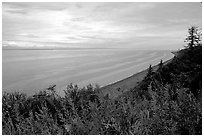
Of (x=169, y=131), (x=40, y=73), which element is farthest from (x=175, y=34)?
(x=40, y=73)

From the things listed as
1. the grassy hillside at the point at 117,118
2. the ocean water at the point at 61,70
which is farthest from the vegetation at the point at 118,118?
the ocean water at the point at 61,70

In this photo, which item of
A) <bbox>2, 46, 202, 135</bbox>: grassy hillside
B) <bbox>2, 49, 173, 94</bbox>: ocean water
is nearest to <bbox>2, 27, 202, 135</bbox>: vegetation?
<bbox>2, 46, 202, 135</bbox>: grassy hillside

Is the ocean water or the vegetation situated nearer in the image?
the vegetation

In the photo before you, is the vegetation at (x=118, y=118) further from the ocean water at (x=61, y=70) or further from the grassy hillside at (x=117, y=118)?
the ocean water at (x=61, y=70)

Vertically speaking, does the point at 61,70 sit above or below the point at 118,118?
above

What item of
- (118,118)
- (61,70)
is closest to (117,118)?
(118,118)

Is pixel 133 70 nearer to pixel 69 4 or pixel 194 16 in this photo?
pixel 194 16

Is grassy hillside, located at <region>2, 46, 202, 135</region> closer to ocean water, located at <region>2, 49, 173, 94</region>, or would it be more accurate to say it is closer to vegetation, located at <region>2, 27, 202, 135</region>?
vegetation, located at <region>2, 27, 202, 135</region>

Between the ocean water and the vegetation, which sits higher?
the ocean water

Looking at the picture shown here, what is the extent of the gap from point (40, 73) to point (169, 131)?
1.53 m

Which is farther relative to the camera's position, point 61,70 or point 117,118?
point 61,70

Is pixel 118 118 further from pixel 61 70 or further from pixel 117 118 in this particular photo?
pixel 61 70

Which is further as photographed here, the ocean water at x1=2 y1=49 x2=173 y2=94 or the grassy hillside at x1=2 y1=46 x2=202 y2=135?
the ocean water at x1=2 y1=49 x2=173 y2=94

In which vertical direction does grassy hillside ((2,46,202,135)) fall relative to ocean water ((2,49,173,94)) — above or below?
below
